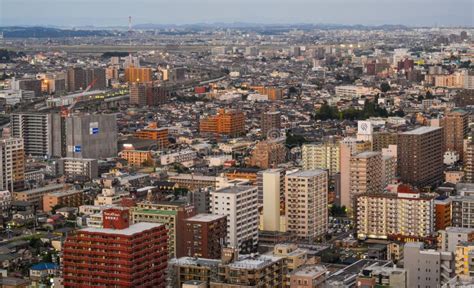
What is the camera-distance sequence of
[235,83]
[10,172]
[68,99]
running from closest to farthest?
[10,172] → [68,99] → [235,83]

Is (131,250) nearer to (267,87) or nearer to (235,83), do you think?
(267,87)

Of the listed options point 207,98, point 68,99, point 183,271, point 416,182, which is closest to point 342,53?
point 207,98

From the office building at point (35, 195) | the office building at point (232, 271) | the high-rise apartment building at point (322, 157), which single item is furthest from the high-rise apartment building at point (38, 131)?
the office building at point (232, 271)

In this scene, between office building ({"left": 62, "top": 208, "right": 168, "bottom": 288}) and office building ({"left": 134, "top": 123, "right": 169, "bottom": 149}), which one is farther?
office building ({"left": 134, "top": 123, "right": 169, "bottom": 149})

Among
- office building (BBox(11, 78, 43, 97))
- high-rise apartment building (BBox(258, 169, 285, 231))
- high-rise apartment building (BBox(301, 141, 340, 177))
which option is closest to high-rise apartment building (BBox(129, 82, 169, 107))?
office building (BBox(11, 78, 43, 97))

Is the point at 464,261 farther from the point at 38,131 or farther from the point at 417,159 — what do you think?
the point at 38,131

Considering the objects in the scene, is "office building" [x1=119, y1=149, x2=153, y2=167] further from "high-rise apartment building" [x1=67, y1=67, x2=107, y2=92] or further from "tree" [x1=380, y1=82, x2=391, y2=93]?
"high-rise apartment building" [x1=67, y1=67, x2=107, y2=92]
